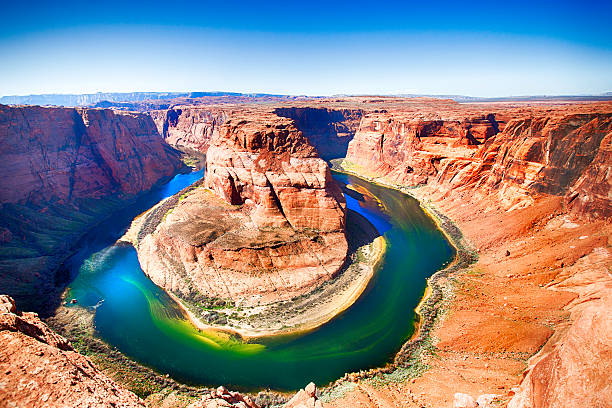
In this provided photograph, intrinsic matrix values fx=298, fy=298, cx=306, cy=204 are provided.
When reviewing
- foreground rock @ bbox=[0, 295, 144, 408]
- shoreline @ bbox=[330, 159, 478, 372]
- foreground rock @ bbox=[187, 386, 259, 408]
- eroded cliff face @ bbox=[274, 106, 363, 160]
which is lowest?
shoreline @ bbox=[330, 159, 478, 372]

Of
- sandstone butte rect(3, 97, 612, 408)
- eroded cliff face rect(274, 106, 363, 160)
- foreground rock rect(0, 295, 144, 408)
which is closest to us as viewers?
foreground rock rect(0, 295, 144, 408)

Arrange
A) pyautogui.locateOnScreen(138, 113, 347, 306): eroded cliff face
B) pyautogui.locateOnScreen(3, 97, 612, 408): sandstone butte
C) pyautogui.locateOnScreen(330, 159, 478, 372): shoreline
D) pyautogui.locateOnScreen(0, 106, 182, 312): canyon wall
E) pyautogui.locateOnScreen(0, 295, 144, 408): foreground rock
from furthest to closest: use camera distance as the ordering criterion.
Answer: pyautogui.locateOnScreen(0, 106, 182, 312): canyon wall
pyautogui.locateOnScreen(138, 113, 347, 306): eroded cliff face
pyautogui.locateOnScreen(330, 159, 478, 372): shoreline
pyautogui.locateOnScreen(3, 97, 612, 408): sandstone butte
pyautogui.locateOnScreen(0, 295, 144, 408): foreground rock

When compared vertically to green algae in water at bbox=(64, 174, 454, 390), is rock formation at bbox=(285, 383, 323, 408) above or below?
above

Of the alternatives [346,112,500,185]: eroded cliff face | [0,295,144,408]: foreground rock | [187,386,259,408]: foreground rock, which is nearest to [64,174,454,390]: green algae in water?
[187,386,259,408]: foreground rock

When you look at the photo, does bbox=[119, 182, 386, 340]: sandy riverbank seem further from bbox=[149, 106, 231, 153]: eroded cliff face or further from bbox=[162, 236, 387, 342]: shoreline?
bbox=[149, 106, 231, 153]: eroded cliff face

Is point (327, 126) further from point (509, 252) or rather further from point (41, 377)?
point (41, 377)

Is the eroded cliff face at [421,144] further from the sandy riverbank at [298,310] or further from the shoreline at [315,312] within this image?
the shoreline at [315,312]

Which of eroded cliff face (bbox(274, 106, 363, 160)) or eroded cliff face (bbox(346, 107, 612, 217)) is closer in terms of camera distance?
eroded cliff face (bbox(346, 107, 612, 217))

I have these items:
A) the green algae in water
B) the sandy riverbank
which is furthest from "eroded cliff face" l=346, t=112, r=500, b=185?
the sandy riverbank
